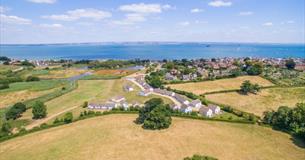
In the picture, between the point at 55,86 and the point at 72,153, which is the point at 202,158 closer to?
the point at 72,153

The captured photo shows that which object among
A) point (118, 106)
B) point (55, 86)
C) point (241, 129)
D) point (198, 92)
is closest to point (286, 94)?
point (198, 92)

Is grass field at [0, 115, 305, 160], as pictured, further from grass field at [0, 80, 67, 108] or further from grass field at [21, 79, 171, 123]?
grass field at [0, 80, 67, 108]

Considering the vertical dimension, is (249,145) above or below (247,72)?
below

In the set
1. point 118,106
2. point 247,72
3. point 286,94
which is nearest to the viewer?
point 118,106

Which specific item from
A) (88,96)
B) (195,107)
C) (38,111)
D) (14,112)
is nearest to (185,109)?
(195,107)

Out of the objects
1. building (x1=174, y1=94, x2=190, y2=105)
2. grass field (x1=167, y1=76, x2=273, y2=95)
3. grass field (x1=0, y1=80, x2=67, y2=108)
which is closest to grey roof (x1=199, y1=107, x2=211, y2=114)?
building (x1=174, y1=94, x2=190, y2=105)

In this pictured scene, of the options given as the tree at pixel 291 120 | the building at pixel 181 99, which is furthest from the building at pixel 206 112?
the tree at pixel 291 120

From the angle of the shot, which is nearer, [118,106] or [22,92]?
[118,106]

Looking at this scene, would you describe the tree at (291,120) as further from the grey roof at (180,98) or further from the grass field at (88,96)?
the grass field at (88,96)
